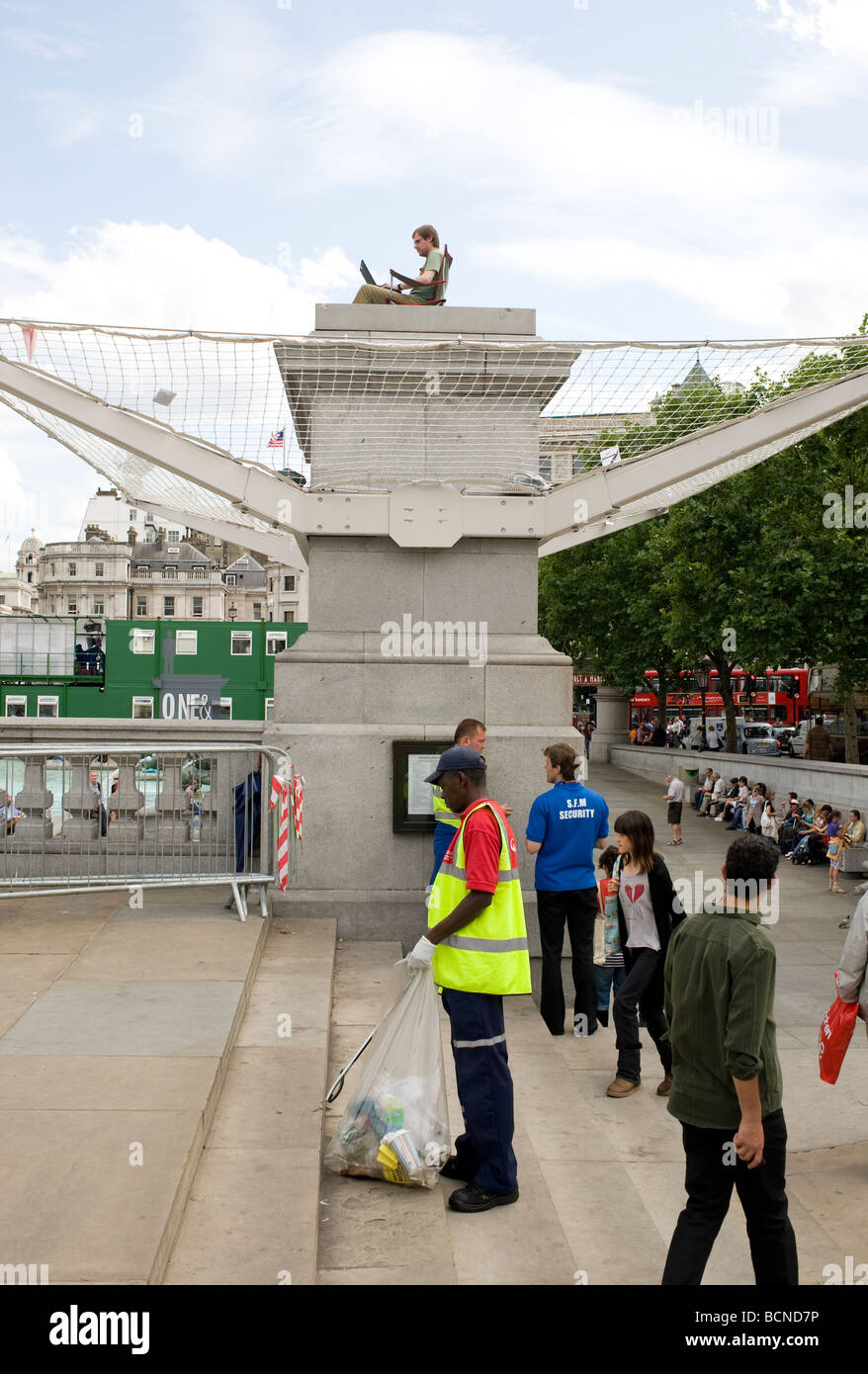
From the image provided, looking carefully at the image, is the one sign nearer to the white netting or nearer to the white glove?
the white netting

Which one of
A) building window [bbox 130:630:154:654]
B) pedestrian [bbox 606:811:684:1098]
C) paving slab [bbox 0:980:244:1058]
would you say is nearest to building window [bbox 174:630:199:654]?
building window [bbox 130:630:154:654]

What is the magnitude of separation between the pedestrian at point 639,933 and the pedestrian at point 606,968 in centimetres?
14

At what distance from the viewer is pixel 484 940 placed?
4453 millimetres

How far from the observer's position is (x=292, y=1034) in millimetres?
5773

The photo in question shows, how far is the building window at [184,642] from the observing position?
46.9m

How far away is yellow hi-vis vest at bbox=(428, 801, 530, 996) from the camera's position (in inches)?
175

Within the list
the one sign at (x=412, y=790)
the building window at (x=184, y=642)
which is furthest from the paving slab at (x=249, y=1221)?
the building window at (x=184, y=642)

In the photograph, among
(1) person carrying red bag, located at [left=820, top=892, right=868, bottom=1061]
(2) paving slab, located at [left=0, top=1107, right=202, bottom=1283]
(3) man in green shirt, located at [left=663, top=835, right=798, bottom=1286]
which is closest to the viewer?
(2) paving slab, located at [left=0, top=1107, right=202, bottom=1283]

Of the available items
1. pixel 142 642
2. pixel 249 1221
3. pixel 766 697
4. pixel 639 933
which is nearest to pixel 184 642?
pixel 142 642

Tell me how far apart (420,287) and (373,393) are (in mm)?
1193

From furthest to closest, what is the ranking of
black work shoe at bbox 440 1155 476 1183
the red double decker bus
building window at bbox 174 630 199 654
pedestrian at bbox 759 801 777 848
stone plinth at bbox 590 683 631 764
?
the red double decker bus → building window at bbox 174 630 199 654 → stone plinth at bbox 590 683 631 764 → pedestrian at bbox 759 801 777 848 → black work shoe at bbox 440 1155 476 1183

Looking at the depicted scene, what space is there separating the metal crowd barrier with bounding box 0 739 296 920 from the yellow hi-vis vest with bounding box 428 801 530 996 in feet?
11.5

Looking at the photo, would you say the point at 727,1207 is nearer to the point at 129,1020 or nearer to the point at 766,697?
the point at 129,1020
